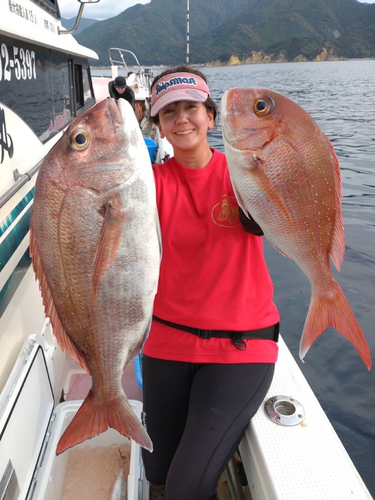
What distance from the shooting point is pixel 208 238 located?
1896mm

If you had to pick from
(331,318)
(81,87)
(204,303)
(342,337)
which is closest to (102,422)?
(204,303)

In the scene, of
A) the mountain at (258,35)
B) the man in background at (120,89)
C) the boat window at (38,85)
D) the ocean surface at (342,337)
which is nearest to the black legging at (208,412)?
the ocean surface at (342,337)

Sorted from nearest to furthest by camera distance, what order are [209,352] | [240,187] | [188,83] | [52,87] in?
[240,187], [188,83], [209,352], [52,87]

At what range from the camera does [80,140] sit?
1.27 metres

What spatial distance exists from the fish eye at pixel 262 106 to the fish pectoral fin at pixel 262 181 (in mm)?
150

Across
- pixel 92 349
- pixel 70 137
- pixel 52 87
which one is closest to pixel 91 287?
pixel 92 349

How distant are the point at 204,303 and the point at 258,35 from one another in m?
134

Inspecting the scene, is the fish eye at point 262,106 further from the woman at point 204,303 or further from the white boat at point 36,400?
the white boat at point 36,400

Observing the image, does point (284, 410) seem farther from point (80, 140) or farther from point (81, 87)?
point (81, 87)

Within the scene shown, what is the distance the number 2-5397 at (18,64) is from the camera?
2173 mm

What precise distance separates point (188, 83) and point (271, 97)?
0.58 m

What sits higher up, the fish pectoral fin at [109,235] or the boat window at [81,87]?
the boat window at [81,87]

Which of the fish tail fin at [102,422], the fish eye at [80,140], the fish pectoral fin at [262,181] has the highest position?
the fish eye at [80,140]

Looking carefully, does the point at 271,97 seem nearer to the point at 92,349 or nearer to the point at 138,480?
the point at 92,349
